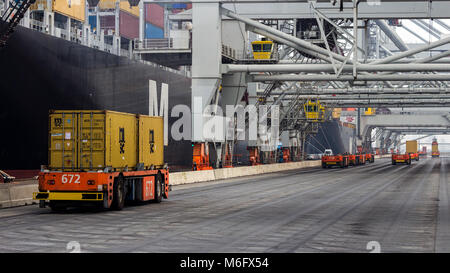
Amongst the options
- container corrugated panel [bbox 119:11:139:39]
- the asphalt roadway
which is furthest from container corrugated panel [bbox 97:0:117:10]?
the asphalt roadway

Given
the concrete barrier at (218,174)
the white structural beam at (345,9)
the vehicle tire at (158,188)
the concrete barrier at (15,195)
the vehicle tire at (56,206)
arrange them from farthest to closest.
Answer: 1. the white structural beam at (345,9)
2. the concrete barrier at (218,174)
3. the vehicle tire at (158,188)
4. the concrete barrier at (15,195)
5. the vehicle tire at (56,206)

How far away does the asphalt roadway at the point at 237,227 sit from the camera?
46.0 feet

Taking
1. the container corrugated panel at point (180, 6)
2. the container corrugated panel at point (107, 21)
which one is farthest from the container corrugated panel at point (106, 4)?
the container corrugated panel at point (180, 6)

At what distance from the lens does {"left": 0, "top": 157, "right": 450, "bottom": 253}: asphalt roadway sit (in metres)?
14.0

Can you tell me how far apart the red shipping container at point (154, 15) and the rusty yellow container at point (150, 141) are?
5172 cm

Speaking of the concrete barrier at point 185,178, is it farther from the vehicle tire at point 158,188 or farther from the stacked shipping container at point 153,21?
the stacked shipping container at point 153,21

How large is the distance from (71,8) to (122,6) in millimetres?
23804

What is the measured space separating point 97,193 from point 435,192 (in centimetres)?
1993

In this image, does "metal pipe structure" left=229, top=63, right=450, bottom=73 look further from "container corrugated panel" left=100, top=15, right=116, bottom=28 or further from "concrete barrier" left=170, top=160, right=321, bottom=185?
"container corrugated panel" left=100, top=15, right=116, bottom=28

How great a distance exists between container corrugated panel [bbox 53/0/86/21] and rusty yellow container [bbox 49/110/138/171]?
25.2 meters

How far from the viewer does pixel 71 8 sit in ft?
161

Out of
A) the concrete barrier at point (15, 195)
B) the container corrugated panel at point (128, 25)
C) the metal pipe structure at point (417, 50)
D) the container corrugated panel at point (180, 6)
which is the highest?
the container corrugated panel at point (180, 6)
